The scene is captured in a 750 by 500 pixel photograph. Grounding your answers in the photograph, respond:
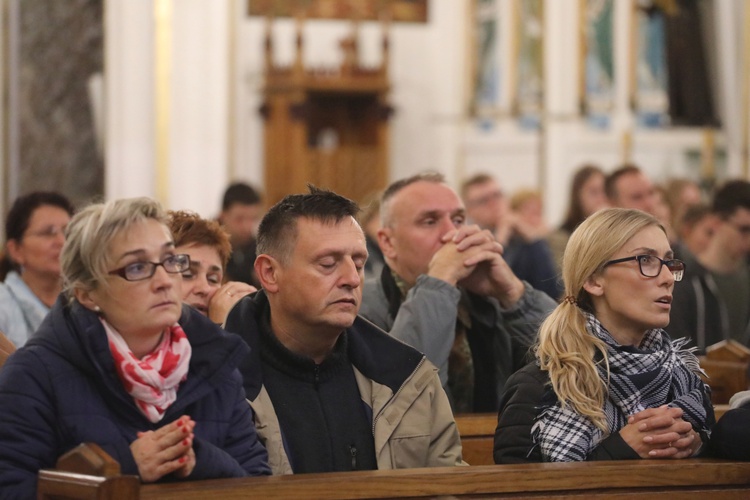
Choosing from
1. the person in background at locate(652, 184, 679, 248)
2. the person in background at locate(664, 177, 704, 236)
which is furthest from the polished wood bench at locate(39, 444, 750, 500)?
the person in background at locate(664, 177, 704, 236)

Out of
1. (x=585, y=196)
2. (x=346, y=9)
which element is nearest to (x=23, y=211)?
(x=585, y=196)

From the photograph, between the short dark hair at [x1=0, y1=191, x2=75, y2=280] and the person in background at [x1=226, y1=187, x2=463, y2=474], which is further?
the short dark hair at [x1=0, y1=191, x2=75, y2=280]

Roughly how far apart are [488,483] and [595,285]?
934mm

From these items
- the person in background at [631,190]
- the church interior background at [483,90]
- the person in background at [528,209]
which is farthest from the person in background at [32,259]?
the church interior background at [483,90]

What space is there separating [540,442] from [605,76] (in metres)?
11.8

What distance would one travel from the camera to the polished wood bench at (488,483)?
297 cm

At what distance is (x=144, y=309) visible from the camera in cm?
331

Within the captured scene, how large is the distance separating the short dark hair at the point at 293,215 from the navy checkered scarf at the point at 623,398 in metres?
0.81

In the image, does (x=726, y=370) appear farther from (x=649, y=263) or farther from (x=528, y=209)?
(x=528, y=209)

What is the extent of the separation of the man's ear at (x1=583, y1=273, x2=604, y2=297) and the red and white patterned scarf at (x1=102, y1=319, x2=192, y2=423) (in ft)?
4.04

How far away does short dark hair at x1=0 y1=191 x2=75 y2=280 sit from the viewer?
565 cm

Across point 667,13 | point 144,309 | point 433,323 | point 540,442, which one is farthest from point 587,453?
point 667,13

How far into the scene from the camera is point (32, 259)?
554cm

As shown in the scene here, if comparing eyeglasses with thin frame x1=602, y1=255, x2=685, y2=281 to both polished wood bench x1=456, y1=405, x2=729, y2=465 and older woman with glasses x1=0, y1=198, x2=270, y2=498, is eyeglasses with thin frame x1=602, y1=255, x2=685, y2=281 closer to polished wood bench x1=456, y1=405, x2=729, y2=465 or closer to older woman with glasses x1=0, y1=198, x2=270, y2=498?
polished wood bench x1=456, y1=405, x2=729, y2=465
